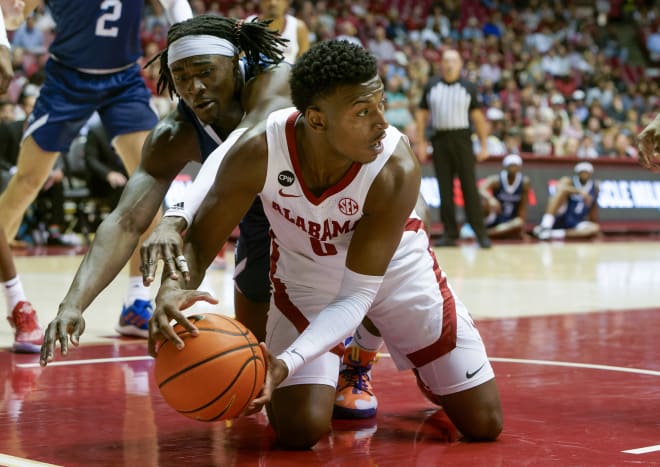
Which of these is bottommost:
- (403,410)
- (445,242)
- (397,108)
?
(445,242)

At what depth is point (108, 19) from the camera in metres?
5.74

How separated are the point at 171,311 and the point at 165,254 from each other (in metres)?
0.19

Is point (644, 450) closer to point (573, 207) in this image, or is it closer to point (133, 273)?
point (133, 273)

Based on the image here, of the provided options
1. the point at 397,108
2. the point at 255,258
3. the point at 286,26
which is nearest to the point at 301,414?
the point at 255,258

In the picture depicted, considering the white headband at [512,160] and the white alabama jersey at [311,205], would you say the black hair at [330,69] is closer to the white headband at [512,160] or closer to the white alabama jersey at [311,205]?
the white alabama jersey at [311,205]

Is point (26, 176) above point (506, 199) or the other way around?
above

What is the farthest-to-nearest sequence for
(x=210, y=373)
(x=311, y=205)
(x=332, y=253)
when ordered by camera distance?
(x=332, y=253) < (x=311, y=205) < (x=210, y=373)

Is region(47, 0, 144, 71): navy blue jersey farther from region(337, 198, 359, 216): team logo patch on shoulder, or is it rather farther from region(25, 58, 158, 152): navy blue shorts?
region(337, 198, 359, 216): team logo patch on shoulder

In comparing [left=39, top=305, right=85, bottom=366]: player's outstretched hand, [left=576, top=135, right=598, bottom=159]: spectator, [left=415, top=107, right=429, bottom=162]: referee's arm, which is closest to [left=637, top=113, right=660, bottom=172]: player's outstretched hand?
Result: [left=39, top=305, right=85, bottom=366]: player's outstretched hand

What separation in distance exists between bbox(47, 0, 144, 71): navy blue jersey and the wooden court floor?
4.90 feet

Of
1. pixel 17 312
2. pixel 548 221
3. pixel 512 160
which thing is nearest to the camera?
pixel 17 312

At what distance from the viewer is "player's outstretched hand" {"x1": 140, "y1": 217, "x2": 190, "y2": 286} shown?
9.80 ft

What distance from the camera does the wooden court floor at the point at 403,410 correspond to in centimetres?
309

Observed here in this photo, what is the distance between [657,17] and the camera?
27.4 metres
